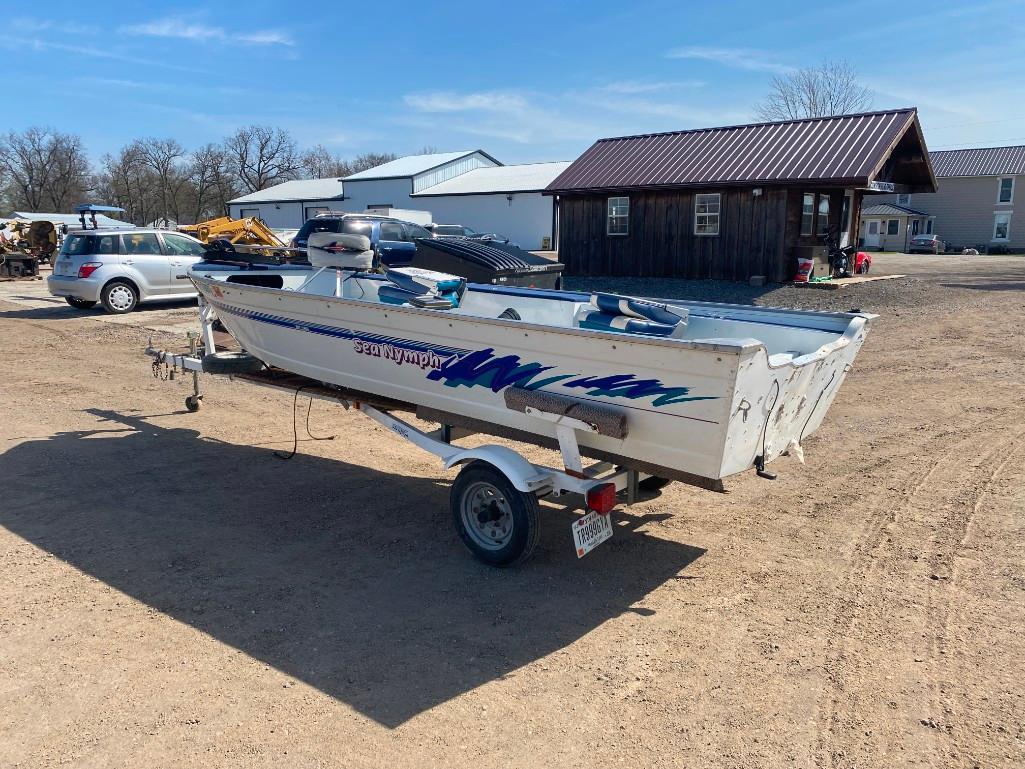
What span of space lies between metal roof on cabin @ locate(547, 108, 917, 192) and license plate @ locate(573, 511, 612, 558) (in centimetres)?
1465

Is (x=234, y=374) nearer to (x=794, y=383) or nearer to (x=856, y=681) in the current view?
(x=794, y=383)

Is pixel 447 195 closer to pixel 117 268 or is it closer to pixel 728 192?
pixel 728 192

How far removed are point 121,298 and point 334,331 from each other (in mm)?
11863

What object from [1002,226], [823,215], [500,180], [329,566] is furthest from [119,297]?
[1002,226]

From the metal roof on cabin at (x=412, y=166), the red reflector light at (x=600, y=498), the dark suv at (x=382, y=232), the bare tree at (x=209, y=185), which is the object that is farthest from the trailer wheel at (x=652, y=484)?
the bare tree at (x=209, y=185)

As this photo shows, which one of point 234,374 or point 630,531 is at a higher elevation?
point 234,374

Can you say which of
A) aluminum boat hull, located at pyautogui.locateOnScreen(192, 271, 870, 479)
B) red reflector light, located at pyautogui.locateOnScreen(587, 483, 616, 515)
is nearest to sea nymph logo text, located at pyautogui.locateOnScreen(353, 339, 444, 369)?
aluminum boat hull, located at pyautogui.locateOnScreen(192, 271, 870, 479)

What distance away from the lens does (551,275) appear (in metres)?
12.0

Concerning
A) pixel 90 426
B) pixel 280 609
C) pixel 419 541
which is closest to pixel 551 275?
pixel 90 426

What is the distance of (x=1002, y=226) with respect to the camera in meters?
44.8

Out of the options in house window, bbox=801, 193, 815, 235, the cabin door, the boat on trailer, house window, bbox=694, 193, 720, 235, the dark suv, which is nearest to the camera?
the boat on trailer

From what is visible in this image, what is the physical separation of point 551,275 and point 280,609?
856 centimetres

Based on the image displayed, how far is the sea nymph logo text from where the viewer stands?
4.96 metres

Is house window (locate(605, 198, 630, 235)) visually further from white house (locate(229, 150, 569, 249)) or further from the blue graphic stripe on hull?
white house (locate(229, 150, 569, 249))
